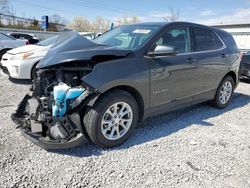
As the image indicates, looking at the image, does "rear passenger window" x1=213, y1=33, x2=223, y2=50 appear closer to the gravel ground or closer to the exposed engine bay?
the gravel ground

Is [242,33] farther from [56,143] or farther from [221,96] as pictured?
[56,143]

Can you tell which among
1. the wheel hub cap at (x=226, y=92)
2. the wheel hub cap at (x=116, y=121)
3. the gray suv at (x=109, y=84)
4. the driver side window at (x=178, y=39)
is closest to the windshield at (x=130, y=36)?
the gray suv at (x=109, y=84)

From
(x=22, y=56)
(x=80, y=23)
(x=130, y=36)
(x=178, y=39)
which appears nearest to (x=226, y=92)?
(x=178, y=39)

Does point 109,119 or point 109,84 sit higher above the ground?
point 109,84

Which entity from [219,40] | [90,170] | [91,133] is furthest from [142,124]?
[219,40]

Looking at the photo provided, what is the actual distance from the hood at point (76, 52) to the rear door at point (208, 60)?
163cm

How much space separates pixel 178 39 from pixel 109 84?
5.67ft

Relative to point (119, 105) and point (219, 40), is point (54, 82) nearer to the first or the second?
point (119, 105)

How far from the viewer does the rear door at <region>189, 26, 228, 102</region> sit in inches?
175

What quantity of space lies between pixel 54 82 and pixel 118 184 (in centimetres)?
162

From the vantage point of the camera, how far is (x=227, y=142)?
367 centimetres

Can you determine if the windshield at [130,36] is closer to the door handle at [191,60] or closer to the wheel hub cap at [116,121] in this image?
the door handle at [191,60]

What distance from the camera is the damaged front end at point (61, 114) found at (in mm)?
3017

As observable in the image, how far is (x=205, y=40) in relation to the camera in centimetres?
472
